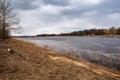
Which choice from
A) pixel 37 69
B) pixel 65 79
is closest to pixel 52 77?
pixel 65 79

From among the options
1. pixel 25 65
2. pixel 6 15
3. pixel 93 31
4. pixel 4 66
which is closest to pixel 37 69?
pixel 25 65

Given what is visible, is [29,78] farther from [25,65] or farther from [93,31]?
[93,31]

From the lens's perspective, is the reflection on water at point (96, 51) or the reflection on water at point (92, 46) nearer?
the reflection on water at point (96, 51)

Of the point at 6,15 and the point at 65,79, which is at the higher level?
the point at 6,15

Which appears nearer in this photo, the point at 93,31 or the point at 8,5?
the point at 8,5

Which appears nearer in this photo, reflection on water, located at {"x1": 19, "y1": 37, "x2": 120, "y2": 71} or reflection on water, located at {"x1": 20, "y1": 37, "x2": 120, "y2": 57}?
reflection on water, located at {"x1": 19, "y1": 37, "x2": 120, "y2": 71}

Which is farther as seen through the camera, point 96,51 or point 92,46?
point 92,46

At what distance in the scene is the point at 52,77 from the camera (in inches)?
427

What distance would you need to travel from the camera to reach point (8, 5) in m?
34.6

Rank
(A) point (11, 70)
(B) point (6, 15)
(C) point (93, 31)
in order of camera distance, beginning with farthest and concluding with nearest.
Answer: (C) point (93, 31) < (B) point (6, 15) < (A) point (11, 70)

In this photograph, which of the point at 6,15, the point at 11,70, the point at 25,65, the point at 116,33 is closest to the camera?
the point at 11,70

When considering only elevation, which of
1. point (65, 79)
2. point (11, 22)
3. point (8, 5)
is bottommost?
point (65, 79)

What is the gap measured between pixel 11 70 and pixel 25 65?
1.23 m

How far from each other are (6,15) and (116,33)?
3180 inches
